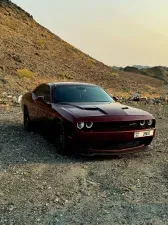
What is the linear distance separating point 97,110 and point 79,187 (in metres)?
2.18

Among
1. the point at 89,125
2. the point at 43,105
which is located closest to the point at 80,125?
the point at 89,125

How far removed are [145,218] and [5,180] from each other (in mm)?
2387

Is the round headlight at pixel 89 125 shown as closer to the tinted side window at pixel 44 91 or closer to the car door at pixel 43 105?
the car door at pixel 43 105

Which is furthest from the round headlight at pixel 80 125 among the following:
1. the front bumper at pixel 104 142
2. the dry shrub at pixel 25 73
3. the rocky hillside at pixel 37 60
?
the dry shrub at pixel 25 73

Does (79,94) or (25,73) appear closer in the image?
(79,94)

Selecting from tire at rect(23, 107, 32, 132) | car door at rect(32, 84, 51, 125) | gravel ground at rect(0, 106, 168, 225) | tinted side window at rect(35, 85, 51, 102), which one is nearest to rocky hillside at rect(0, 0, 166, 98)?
tire at rect(23, 107, 32, 132)

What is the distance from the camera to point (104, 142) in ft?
23.9

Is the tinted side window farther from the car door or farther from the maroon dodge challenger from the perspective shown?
the maroon dodge challenger

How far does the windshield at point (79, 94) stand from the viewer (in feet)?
28.6

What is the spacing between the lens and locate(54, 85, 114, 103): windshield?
872 centimetres

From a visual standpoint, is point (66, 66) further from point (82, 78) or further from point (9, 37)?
point (9, 37)

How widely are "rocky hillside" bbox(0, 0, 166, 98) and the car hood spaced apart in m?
14.8

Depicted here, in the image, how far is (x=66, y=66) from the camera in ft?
124

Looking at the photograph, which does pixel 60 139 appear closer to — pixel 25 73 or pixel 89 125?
pixel 89 125
